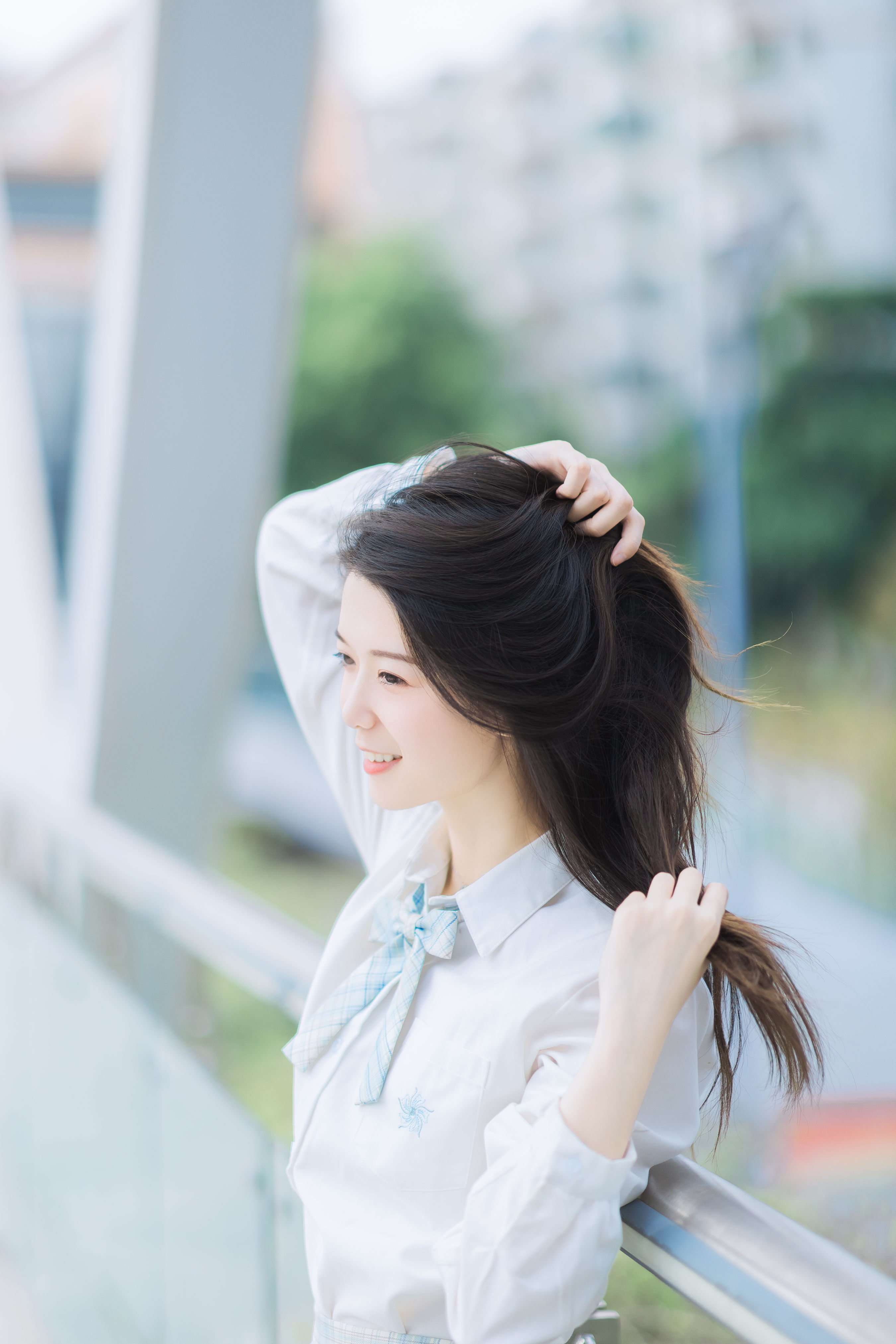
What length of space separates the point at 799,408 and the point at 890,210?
14.1ft

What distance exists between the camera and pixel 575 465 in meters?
0.87

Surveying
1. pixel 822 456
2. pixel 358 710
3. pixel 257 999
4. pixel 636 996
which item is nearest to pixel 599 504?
pixel 358 710

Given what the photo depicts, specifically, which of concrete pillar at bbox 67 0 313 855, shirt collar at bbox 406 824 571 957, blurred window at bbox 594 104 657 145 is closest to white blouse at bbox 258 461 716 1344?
shirt collar at bbox 406 824 571 957

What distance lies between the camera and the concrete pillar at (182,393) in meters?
2.10

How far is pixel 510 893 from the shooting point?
0.87m

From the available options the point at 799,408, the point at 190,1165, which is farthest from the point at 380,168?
the point at 190,1165

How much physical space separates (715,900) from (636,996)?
8 centimetres

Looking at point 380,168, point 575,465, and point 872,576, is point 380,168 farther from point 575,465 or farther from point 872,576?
point 575,465

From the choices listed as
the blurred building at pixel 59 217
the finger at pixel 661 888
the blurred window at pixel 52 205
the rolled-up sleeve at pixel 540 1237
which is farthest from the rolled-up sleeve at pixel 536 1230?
the blurred window at pixel 52 205

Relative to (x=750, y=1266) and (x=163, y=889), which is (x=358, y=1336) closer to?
(x=750, y=1266)

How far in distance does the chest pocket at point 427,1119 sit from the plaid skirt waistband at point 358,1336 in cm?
10

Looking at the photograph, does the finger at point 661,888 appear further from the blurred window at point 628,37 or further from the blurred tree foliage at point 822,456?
the blurred tree foliage at point 822,456

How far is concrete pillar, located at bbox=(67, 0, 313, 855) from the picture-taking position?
2102 millimetres

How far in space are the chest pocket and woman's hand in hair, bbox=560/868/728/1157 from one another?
0.34 feet
